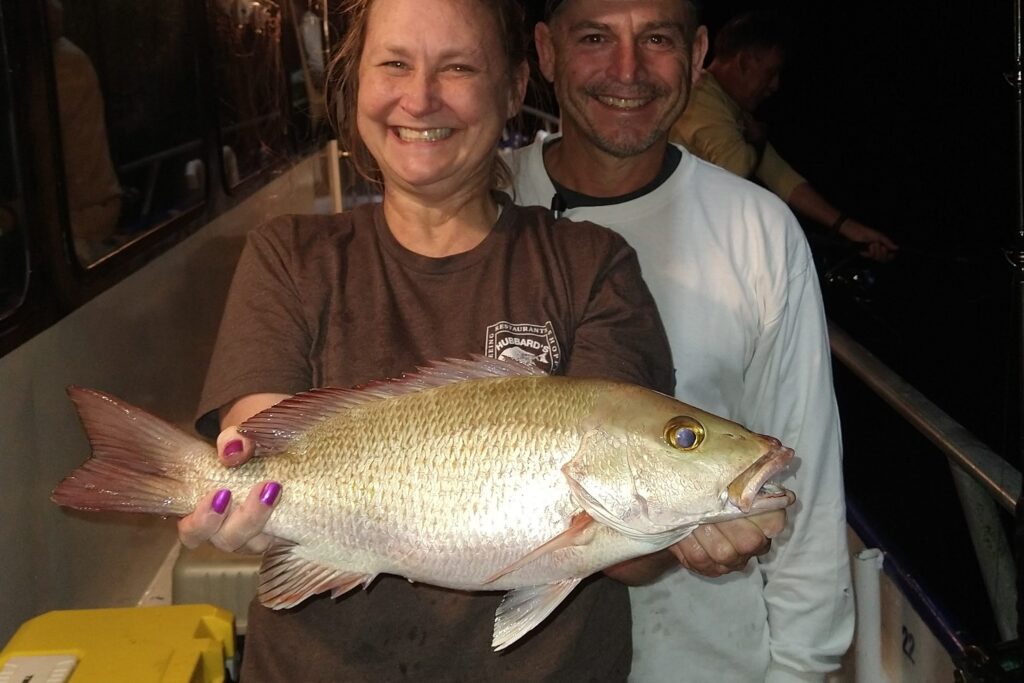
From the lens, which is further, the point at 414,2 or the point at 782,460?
the point at 414,2

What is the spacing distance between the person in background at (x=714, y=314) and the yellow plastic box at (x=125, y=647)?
109 cm

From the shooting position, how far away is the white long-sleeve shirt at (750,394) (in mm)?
2445

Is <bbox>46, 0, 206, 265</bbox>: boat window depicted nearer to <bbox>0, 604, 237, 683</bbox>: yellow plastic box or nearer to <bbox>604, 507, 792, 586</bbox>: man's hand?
<bbox>0, 604, 237, 683</bbox>: yellow plastic box

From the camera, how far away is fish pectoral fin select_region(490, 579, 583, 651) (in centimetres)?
169

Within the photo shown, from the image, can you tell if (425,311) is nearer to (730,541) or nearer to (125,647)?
(730,541)

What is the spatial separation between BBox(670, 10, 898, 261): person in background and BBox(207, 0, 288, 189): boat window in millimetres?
2128

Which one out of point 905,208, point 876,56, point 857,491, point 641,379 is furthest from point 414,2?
point 876,56

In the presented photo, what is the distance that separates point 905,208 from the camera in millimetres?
28953

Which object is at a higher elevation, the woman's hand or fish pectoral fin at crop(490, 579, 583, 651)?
the woman's hand

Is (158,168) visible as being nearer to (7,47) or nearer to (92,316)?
(92,316)

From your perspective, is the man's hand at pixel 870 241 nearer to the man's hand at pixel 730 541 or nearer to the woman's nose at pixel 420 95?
the man's hand at pixel 730 541

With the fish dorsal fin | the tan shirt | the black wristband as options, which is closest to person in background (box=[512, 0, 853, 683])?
the fish dorsal fin

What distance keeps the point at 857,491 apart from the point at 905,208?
21.2 metres

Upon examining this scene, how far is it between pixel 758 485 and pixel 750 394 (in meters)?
0.89
